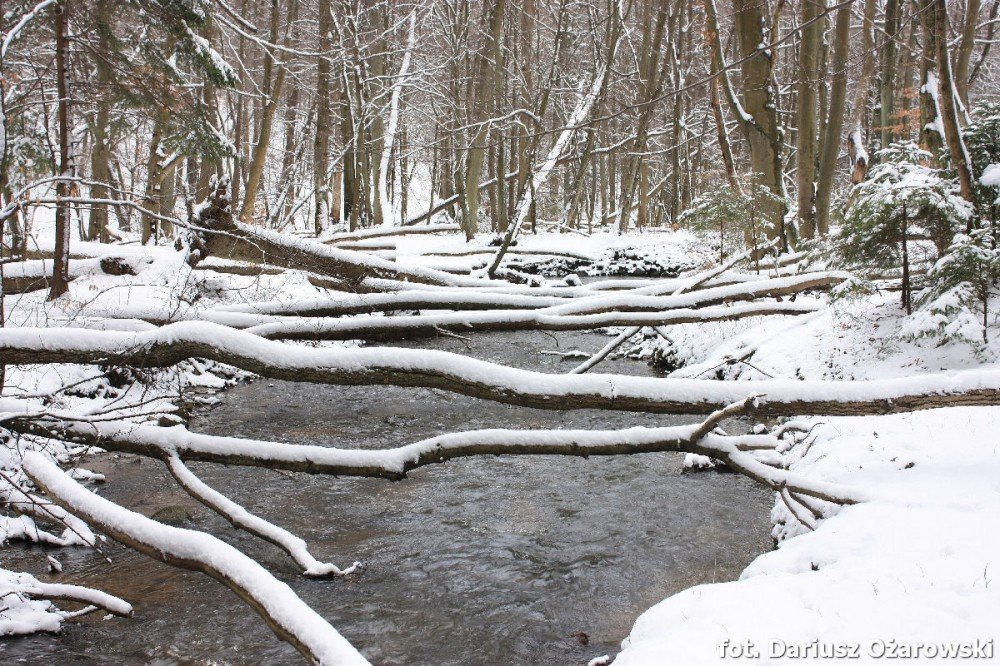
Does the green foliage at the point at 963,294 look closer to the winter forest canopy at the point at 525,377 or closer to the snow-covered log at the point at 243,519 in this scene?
the winter forest canopy at the point at 525,377

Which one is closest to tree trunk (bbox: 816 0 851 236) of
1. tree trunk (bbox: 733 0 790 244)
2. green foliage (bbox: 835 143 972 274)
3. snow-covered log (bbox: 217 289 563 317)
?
tree trunk (bbox: 733 0 790 244)

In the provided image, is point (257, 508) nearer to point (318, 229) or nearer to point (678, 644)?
point (678, 644)

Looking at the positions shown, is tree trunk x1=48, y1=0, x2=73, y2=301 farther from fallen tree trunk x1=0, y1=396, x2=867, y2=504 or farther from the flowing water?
fallen tree trunk x1=0, y1=396, x2=867, y2=504

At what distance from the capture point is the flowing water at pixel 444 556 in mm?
4020

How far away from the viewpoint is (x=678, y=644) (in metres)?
3.21

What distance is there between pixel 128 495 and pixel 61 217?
4.24 meters

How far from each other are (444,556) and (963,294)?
18.0ft

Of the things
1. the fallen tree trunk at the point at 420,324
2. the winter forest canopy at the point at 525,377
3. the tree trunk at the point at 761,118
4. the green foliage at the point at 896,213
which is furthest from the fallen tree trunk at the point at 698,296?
the tree trunk at the point at 761,118

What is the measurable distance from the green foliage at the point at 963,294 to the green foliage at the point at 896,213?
520 millimetres

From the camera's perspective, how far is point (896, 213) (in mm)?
7352

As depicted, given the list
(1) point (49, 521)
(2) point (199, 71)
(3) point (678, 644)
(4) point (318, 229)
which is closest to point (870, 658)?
(3) point (678, 644)

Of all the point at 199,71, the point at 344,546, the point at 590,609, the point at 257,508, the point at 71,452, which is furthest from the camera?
the point at 199,71

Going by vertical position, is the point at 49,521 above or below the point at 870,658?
below

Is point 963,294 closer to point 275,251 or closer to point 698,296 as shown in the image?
point 698,296
